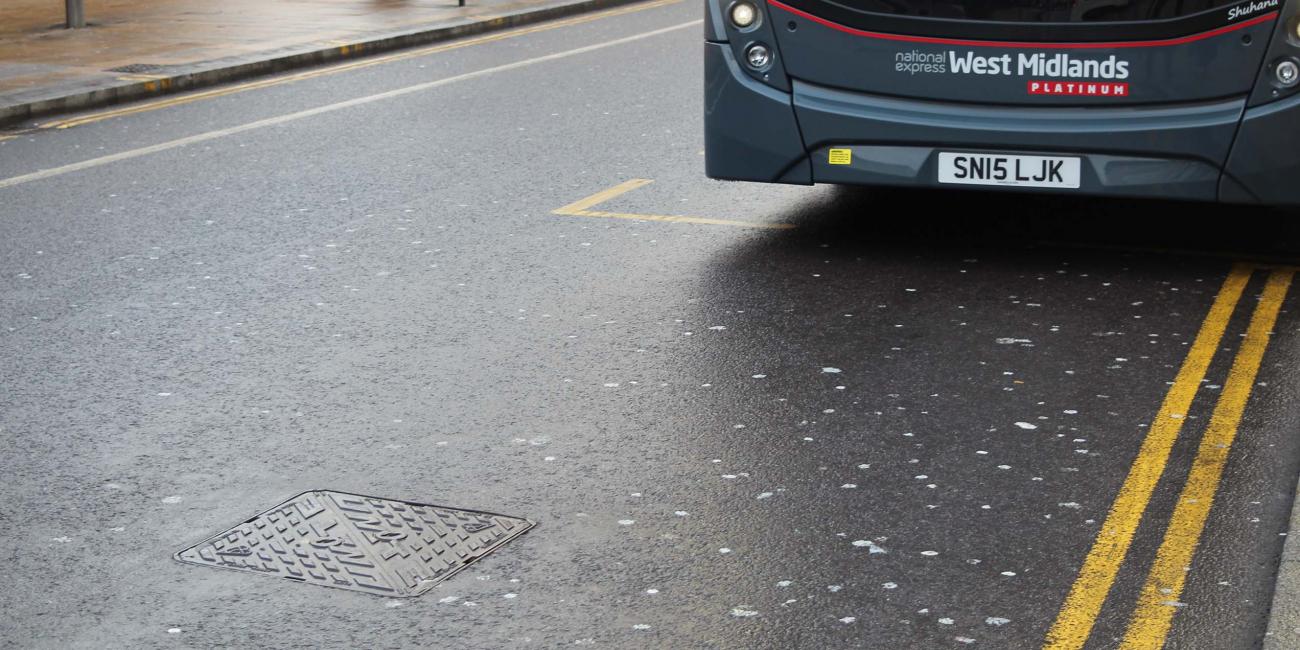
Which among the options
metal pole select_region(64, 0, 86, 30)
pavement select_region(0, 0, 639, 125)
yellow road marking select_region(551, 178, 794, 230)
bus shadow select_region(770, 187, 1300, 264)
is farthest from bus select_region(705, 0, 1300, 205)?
metal pole select_region(64, 0, 86, 30)

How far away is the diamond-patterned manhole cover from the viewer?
14.7 feet

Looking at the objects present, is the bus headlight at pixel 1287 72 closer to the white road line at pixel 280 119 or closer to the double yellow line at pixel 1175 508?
the double yellow line at pixel 1175 508

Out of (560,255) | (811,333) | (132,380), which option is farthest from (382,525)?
(560,255)

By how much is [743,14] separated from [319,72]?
8.23 meters

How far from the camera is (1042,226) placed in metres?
8.60

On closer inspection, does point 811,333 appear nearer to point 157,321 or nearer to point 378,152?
point 157,321

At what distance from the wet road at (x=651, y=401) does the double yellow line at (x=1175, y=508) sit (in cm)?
1

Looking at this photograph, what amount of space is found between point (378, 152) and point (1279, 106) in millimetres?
5892

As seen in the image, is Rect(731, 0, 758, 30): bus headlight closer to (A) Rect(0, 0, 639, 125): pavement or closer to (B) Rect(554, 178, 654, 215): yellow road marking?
(B) Rect(554, 178, 654, 215): yellow road marking

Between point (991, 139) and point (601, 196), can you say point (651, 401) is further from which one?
point (601, 196)

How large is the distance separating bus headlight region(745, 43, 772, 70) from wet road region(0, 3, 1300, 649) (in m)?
0.90

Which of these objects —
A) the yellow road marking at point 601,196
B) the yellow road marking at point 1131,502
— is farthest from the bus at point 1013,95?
the yellow road marking at point 601,196

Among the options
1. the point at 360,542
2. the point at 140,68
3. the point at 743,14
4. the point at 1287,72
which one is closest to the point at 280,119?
the point at 140,68

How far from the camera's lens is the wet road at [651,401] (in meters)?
A: 4.29
